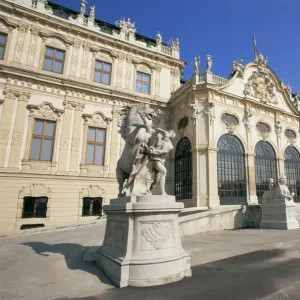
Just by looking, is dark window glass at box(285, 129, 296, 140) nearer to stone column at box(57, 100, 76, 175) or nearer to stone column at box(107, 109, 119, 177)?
stone column at box(107, 109, 119, 177)

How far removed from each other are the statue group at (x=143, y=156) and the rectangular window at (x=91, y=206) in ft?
40.8

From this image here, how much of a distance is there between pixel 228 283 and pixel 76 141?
609 inches

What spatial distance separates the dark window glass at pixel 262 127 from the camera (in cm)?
2103

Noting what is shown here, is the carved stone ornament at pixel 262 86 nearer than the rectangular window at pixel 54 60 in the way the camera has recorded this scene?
No

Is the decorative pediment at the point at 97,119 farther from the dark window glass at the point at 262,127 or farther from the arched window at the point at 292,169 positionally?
the arched window at the point at 292,169

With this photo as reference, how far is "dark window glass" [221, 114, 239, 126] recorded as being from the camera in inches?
Answer: 755

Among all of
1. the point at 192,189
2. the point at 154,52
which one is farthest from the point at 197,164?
the point at 154,52

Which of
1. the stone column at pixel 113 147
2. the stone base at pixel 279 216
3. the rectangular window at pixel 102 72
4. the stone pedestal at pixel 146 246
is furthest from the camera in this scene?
the rectangular window at pixel 102 72

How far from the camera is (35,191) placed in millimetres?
15656

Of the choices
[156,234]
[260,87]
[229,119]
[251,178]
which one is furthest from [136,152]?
[260,87]

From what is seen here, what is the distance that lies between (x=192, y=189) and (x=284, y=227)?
6830mm

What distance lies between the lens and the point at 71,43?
19.0 metres

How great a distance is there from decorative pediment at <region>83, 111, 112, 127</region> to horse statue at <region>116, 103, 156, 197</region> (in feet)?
42.7

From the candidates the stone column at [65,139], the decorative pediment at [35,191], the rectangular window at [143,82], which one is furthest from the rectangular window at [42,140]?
the rectangular window at [143,82]
